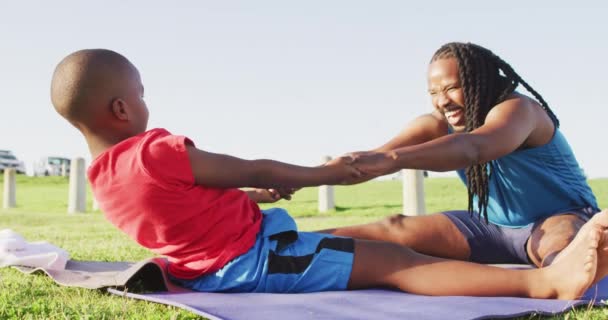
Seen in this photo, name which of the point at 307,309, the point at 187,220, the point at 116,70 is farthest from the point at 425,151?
the point at 116,70

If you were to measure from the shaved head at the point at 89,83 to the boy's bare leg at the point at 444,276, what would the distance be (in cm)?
146

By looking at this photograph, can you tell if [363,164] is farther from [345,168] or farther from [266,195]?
[266,195]

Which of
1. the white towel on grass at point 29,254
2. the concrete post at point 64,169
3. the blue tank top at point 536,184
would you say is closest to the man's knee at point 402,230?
the blue tank top at point 536,184

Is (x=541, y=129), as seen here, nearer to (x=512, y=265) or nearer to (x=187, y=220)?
(x=512, y=265)

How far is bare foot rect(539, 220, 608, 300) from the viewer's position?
132 inches

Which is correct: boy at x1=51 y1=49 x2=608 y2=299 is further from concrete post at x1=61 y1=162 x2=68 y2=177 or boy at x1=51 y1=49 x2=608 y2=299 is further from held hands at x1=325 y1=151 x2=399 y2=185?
concrete post at x1=61 y1=162 x2=68 y2=177

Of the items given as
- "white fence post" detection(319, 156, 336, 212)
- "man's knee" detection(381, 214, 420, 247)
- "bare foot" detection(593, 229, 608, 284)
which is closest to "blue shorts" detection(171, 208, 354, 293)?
"man's knee" detection(381, 214, 420, 247)

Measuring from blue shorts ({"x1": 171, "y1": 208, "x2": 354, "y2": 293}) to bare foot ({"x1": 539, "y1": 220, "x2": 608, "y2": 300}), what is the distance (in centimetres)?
108

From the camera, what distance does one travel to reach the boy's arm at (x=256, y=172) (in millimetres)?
3170

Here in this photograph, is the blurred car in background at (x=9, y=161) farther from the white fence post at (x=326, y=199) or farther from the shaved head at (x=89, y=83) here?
the shaved head at (x=89, y=83)

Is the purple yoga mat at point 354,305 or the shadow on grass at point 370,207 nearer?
the purple yoga mat at point 354,305

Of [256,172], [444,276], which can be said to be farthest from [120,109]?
[444,276]

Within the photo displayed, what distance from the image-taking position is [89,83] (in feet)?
10.5

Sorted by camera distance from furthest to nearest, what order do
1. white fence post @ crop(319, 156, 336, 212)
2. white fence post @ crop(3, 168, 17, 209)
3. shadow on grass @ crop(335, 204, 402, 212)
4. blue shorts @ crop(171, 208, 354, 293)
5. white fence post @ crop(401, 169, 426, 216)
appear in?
white fence post @ crop(3, 168, 17, 209), shadow on grass @ crop(335, 204, 402, 212), white fence post @ crop(319, 156, 336, 212), white fence post @ crop(401, 169, 426, 216), blue shorts @ crop(171, 208, 354, 293)
